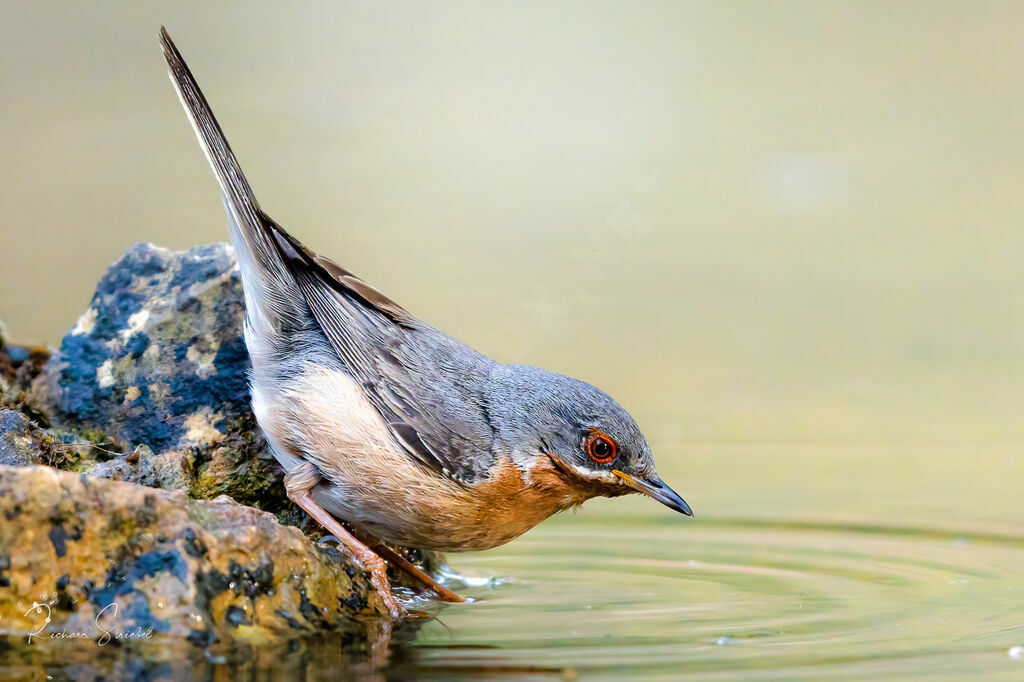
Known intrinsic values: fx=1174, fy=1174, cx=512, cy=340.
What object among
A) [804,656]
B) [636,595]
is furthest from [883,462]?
[804,656]

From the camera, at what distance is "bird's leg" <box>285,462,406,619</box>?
5.38 meters

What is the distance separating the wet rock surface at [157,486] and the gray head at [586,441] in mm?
1008

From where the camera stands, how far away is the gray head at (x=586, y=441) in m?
5.49

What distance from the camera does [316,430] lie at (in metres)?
5.54

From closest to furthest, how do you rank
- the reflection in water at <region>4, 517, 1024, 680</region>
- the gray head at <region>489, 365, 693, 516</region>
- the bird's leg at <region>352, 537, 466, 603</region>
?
the reflection in water at <region>4, 517, 1024, 680</region>, the gray head at <region>489, 365, 693, 516</region>, the bird's leg at <region>352, 537, 466, 603</region>

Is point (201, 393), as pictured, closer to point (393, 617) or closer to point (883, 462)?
point (393, 617)

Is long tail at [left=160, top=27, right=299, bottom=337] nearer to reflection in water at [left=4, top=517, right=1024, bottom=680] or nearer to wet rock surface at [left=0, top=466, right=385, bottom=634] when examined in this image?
wet rock surface at [left=0, top=466, right=385, bottom=634]

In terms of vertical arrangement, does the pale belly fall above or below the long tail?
below

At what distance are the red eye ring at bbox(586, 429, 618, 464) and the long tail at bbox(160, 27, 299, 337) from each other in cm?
166

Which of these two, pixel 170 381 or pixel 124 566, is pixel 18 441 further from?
pixel 124 566
